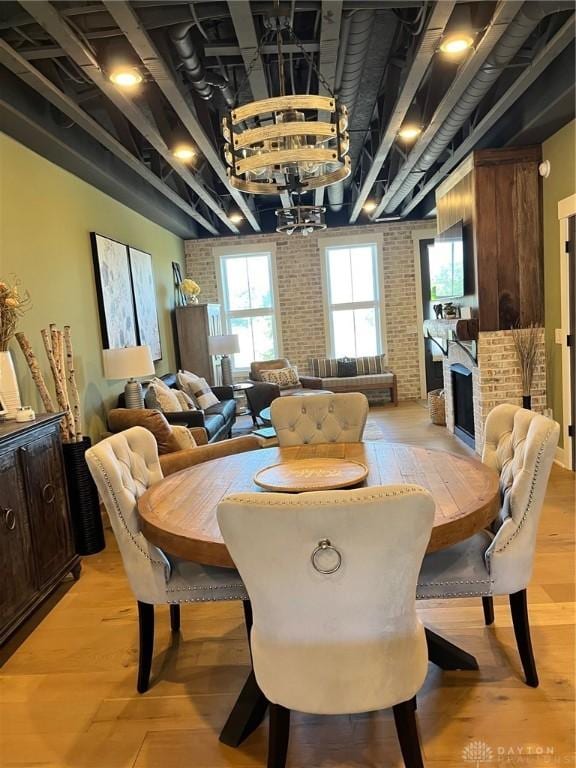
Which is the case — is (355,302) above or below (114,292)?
below

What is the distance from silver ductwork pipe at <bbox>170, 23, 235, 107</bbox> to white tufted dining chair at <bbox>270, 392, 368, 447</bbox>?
1498 mm

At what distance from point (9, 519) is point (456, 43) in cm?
328

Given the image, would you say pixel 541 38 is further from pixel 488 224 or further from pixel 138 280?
pixel 138 280

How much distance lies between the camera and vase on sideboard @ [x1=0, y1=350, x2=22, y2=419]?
2.84 meters

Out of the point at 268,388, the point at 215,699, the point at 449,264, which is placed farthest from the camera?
the point at 268,388

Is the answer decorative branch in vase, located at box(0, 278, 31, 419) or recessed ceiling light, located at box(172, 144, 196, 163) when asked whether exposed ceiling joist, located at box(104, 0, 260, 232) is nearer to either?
recessed ceiling light, located at box(172, 144, 196, 163)

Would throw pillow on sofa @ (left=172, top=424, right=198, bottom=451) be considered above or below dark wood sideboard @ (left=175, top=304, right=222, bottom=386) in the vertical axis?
below

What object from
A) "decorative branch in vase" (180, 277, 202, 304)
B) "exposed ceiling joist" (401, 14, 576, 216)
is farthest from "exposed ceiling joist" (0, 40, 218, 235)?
"exposed ceiling joist" (401, 14, 576, 216)

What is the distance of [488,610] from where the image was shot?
2.38 meters

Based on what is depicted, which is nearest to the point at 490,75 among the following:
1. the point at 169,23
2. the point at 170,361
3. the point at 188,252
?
the point at 169,23

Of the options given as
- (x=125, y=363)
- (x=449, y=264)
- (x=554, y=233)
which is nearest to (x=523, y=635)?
(x=125, y=363)

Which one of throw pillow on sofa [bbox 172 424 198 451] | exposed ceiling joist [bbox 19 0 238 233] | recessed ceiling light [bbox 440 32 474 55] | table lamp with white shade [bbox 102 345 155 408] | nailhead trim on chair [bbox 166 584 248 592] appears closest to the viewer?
nailhead trim on chair [bbox 166 584 248 592]

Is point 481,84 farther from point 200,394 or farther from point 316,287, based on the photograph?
point 316,287

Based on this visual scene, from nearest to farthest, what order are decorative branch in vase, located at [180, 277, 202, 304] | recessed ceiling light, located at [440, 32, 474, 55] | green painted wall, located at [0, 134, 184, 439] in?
1. recessed ceiling light, located at [440, 32, 474, 55]
2. green painted wall, located at [0, 134, 184, 439]
3. decorative branch in vase, located at [180, 277, 202, 304]
